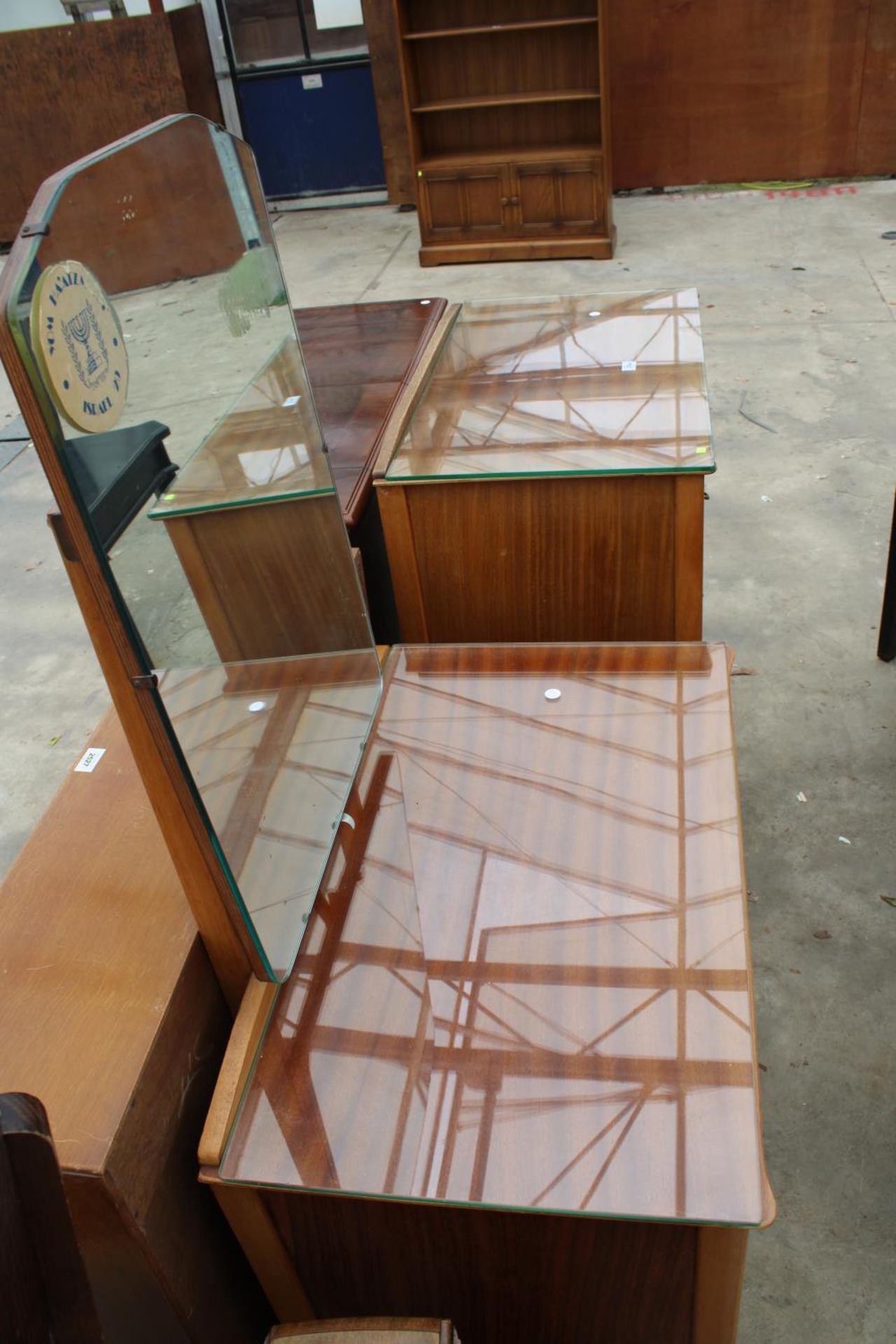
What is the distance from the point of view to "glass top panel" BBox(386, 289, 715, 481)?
196 cm

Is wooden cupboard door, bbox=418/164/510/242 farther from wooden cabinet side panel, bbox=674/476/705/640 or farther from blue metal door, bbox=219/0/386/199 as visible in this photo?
wooden cabinet side panel, bbox=674/476/705/640

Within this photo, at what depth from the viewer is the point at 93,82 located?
21.7 ft

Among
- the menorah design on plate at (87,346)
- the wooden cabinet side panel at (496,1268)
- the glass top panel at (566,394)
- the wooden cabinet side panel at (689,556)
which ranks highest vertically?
the menorah design on plate at (87,346)

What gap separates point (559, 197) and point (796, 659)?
381 cm

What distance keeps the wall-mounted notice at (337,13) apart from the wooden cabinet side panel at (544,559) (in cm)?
598

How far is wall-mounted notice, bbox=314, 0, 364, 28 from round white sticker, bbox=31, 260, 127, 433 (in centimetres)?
682

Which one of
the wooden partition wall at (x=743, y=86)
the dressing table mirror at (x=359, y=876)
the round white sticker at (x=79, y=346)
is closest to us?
the round white sticker at (x=79, y=346)

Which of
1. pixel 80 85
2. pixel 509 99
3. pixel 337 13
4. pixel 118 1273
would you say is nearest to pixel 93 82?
pixel 80 85

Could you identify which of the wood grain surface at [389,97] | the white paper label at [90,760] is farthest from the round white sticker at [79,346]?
the wood grain surface at [389,97]

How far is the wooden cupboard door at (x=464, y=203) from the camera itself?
18.4ft

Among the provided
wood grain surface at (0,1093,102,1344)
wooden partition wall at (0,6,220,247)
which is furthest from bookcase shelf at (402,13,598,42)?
wood grain surface at (0,1093,102,1344)

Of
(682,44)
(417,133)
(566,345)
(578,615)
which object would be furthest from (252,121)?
(578,615)

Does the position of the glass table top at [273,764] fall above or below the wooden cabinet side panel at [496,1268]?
above

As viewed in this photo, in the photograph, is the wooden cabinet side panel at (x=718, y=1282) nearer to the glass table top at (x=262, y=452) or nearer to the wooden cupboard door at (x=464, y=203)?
the glass table top at (x=262, y=452)
